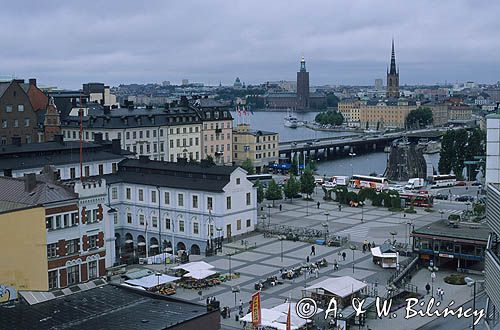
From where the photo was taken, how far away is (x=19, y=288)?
26.3m

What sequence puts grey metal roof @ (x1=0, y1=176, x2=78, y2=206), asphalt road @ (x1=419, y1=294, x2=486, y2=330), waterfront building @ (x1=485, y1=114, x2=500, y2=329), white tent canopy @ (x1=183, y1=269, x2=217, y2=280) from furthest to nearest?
white tent canopy @ (x1=183, y1=269, x2=217, y2=280) < grey metal roof @ (x1=0, y1=176, x2=78, y2=206) < asphalt road @ (x1=419, y1=294, x2=486, y2=330) < waterfront building @ (x1=485, y1=114, x2=500, y2=329)

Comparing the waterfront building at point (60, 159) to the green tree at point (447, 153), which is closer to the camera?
the waterfront building at point (60, 159)

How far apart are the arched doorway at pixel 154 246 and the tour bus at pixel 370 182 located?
32457mm

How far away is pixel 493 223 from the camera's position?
19234 mm

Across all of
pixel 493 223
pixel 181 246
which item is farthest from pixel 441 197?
pixel 493 223

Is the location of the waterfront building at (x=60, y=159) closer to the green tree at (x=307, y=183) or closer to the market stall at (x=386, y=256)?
the green tree at (x=307, y=183)

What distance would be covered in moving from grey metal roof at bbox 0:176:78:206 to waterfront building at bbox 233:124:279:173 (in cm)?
5655

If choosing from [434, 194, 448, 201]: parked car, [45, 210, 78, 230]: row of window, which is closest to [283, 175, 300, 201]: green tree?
[434, 194, 448, 201]: parked car

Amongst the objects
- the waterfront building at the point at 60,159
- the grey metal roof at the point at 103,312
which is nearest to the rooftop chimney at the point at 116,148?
the waterfront building at the point at 60,159

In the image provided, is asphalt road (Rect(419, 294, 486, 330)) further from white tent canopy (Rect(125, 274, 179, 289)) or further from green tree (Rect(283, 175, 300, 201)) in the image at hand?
green tree (Rect(283, 175, 300, 201))

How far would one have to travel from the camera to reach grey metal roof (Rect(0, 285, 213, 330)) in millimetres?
19875

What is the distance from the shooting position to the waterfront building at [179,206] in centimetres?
4897

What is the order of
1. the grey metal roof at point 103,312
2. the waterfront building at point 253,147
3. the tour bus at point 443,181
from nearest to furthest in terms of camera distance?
the grey metal roof at point 103,312
the tour bus at point 443,181
the waterfront building at point 253,147

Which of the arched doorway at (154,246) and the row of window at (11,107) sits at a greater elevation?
the row of window at (11,107)
